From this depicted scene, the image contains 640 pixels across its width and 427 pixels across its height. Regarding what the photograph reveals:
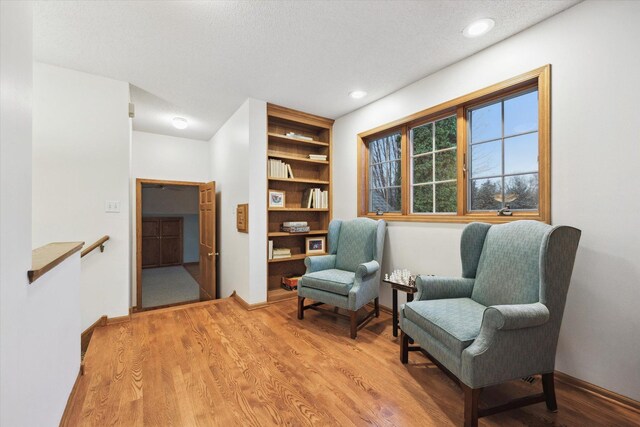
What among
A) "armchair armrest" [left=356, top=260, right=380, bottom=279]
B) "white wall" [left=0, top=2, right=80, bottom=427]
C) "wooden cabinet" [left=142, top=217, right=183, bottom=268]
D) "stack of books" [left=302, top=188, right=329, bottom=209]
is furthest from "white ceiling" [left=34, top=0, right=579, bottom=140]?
"wooden cabinet" [left=142, top=217, right=183, bottom=268]

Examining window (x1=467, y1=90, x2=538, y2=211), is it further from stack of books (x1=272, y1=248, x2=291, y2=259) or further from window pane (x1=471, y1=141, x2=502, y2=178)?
stack of books (x1=272, y1=248, x2=291, y2=259)

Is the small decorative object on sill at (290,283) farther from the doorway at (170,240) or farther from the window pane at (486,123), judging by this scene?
the window pane at (486,123)

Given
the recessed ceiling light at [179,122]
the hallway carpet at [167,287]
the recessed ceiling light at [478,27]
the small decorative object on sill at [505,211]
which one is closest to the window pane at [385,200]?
the small decorative object on sill at [505,211]

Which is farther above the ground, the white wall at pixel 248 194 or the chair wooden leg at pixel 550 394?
the white wall at pixel 248 194

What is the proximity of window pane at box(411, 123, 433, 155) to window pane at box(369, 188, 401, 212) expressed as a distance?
19.7 inches

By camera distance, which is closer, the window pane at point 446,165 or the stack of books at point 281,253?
the window pane at point 446,165

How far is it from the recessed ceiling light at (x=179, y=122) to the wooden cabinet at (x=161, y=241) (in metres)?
4.34

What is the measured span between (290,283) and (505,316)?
8.65ft

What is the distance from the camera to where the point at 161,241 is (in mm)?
7320

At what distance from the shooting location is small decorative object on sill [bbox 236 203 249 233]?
3205mm

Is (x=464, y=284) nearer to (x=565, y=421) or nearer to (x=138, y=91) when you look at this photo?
(x=565, y=421)

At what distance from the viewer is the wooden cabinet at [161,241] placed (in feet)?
23.4

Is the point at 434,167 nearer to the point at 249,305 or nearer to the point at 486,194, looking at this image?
the point at 486,194

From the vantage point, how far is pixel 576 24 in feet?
5.59
